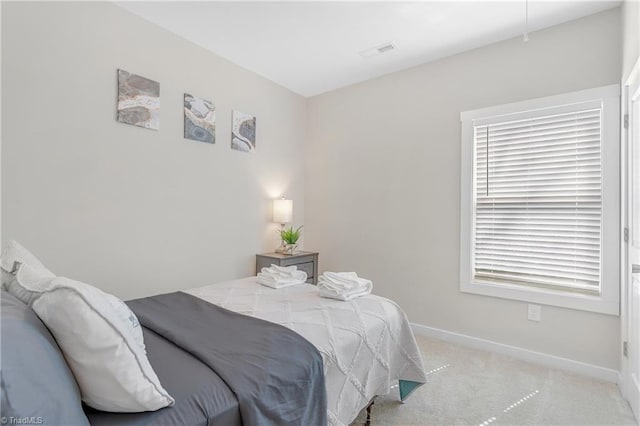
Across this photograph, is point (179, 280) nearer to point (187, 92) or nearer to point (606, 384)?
point (187, 92)

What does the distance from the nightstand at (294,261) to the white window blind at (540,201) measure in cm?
172

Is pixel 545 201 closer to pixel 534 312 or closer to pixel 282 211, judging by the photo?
pixel 534 312

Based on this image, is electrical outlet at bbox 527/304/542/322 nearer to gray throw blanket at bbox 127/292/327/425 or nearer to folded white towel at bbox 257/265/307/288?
folded white towel at bbox 257/265/307/288

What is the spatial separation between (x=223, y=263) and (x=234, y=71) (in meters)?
1.98

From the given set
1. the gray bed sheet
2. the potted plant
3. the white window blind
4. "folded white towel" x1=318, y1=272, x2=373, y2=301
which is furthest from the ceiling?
the gray bed sheet

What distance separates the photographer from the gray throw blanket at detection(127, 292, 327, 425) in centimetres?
116

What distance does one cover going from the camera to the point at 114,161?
99.1 inches

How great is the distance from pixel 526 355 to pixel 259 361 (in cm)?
251

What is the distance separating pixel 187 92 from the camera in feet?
9.82

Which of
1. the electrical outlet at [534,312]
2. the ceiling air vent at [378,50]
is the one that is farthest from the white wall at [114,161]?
the electrical outlet at [534,312]

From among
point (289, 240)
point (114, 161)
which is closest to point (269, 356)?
point (114, 161)

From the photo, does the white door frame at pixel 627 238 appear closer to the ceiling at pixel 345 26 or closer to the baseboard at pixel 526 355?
the baseboard at pixel 526 355

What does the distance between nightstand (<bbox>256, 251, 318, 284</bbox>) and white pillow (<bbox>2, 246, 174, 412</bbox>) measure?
2.45 metres

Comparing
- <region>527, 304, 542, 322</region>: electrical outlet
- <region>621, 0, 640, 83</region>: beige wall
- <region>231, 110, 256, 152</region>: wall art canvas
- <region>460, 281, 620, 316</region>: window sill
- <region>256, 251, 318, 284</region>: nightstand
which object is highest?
<region>621, 0, 640, 83</region>: beige wall
